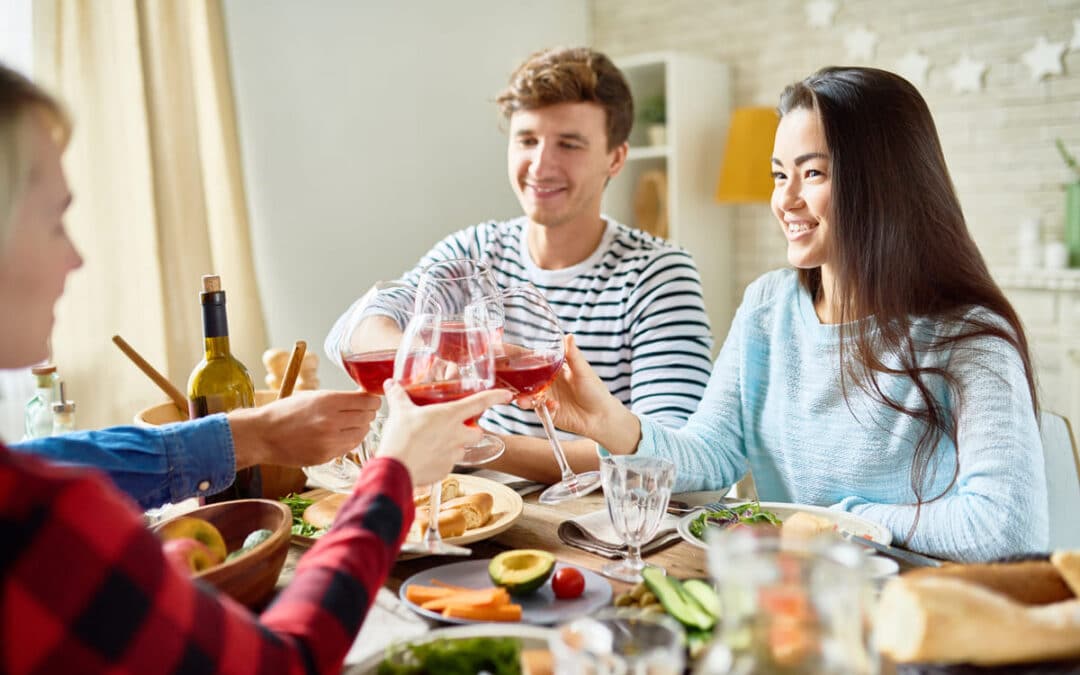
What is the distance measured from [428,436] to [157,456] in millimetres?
514

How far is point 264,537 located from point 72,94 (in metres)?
2.17

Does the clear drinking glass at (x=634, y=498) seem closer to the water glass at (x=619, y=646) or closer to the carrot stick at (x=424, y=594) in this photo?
the carrot stick at (x=424, y=594)

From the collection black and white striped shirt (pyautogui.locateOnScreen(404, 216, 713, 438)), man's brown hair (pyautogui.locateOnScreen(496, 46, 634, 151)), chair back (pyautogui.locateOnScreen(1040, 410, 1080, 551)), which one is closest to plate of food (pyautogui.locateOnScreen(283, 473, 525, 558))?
black and white striped shirt (pyautogui.locateOnScreen(404, 216, 713, 438))

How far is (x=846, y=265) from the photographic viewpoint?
158cm

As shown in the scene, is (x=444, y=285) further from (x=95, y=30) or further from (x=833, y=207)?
(x=95, y=30)

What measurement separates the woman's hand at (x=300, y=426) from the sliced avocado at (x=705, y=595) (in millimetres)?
574

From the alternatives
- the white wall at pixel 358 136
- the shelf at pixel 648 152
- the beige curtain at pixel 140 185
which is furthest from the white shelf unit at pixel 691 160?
the beige curtain at pixel 140 185

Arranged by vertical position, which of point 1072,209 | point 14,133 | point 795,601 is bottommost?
point 795,601

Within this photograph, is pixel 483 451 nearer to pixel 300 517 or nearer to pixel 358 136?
pixel 300 517

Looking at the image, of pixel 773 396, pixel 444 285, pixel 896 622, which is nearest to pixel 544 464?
pixel 444 285

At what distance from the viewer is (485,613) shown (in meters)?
1.01

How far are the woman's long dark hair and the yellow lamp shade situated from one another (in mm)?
2563

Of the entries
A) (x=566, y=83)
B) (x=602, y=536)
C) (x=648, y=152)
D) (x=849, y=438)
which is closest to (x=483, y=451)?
(x=602, y=536)

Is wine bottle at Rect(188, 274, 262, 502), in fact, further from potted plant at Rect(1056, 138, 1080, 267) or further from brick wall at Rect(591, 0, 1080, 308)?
brick wall at Rect(591, 0, 1080, 308)
